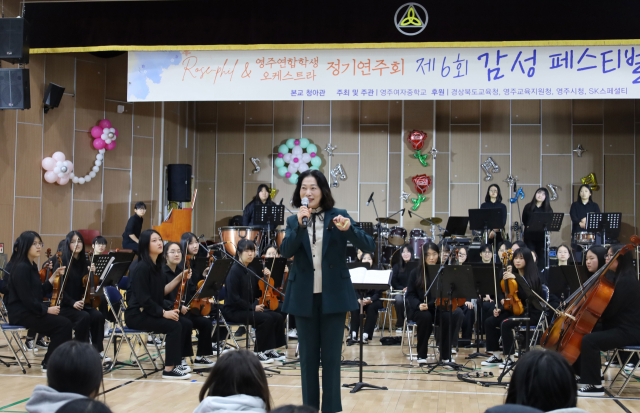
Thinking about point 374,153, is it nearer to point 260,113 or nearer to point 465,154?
point 465,154

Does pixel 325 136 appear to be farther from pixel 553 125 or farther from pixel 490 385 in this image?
pixel 490 385

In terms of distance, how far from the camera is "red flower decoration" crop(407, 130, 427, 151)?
12.6m

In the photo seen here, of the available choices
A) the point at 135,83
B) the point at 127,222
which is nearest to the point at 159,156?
the point at 127,222

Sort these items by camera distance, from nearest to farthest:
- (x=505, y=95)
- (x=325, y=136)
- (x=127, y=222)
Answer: (x=505, y=95), (x=127, y=222), (x=325, y=136)

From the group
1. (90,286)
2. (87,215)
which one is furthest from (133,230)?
(90,286)

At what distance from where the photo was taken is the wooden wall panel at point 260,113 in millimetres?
13266

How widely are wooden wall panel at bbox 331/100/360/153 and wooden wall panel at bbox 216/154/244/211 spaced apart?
2098mm

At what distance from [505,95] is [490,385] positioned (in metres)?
4.34

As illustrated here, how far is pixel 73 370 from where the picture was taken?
1.84m

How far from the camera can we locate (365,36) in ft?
27.8

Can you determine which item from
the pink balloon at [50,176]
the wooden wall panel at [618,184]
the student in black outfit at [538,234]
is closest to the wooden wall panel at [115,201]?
the pink balloon at [50,176]

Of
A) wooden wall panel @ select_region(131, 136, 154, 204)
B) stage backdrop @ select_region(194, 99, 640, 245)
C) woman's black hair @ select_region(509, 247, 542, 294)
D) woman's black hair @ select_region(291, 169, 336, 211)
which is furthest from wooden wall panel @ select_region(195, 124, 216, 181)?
woman's black hair @ select_region(291, 169, 336, 211)

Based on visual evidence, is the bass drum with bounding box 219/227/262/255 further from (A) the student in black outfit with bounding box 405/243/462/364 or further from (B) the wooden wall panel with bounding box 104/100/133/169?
(A) the student in black outfit with bounding box 405/243/462/364

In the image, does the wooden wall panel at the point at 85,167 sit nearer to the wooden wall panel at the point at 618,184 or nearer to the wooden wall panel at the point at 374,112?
the wooden wall panel at the point at 374,112
